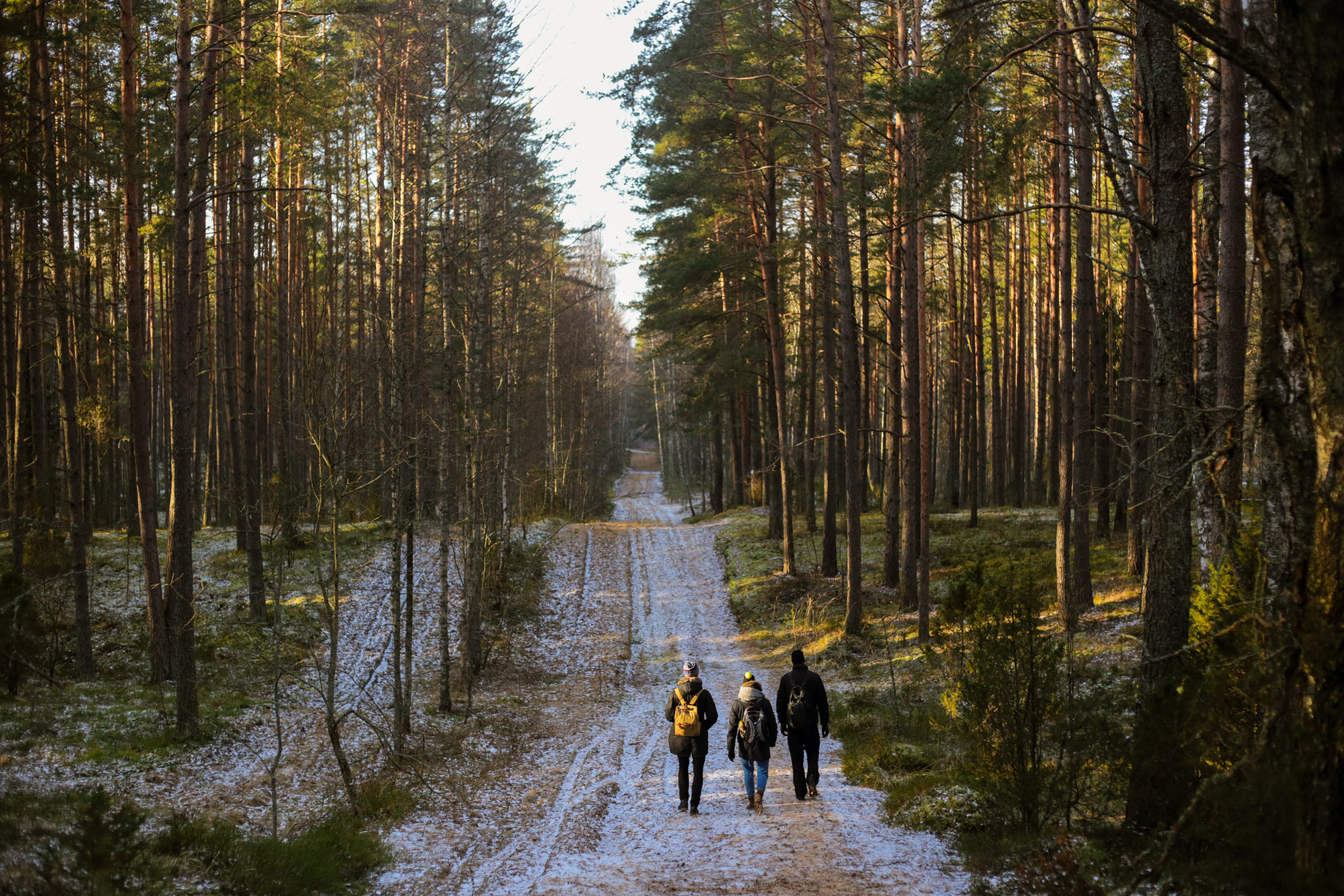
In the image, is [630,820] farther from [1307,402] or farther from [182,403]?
[182,403]

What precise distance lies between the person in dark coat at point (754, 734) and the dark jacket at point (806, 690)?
0.42 feet

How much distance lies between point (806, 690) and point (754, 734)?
2.40ft

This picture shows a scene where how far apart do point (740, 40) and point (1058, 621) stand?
14.4 metres

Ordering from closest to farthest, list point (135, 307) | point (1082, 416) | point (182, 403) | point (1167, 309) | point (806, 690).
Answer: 1. point (1167, 309)
2. point (806, 690)
3. point (182, 403)
4. point (135, 307)
5. point (1082, 416)

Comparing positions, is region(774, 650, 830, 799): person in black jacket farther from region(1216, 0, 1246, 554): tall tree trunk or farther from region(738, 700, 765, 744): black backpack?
region(1216, 0, 1246, 554): tall tree trunk

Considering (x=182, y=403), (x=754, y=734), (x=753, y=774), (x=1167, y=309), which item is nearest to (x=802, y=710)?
(x=754, y=734)

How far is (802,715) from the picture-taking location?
8.88 m

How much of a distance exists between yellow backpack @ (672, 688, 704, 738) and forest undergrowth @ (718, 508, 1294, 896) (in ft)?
6.99

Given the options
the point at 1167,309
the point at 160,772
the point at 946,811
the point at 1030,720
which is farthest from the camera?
the point at 160,772

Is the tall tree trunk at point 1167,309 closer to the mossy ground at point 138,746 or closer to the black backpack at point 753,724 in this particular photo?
the black backpack at point 753,724

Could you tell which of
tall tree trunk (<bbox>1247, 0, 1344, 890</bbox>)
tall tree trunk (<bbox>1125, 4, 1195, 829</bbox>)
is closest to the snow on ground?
tall tree trunk (<bbox>1125, 4, 1195, 829</bbox>)

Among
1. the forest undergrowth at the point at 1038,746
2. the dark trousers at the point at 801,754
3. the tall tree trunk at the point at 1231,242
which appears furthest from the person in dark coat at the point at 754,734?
the tall tree trunk at the point at 1231,242

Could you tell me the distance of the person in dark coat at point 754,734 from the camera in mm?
8820

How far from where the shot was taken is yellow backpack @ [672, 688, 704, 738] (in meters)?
8.83
